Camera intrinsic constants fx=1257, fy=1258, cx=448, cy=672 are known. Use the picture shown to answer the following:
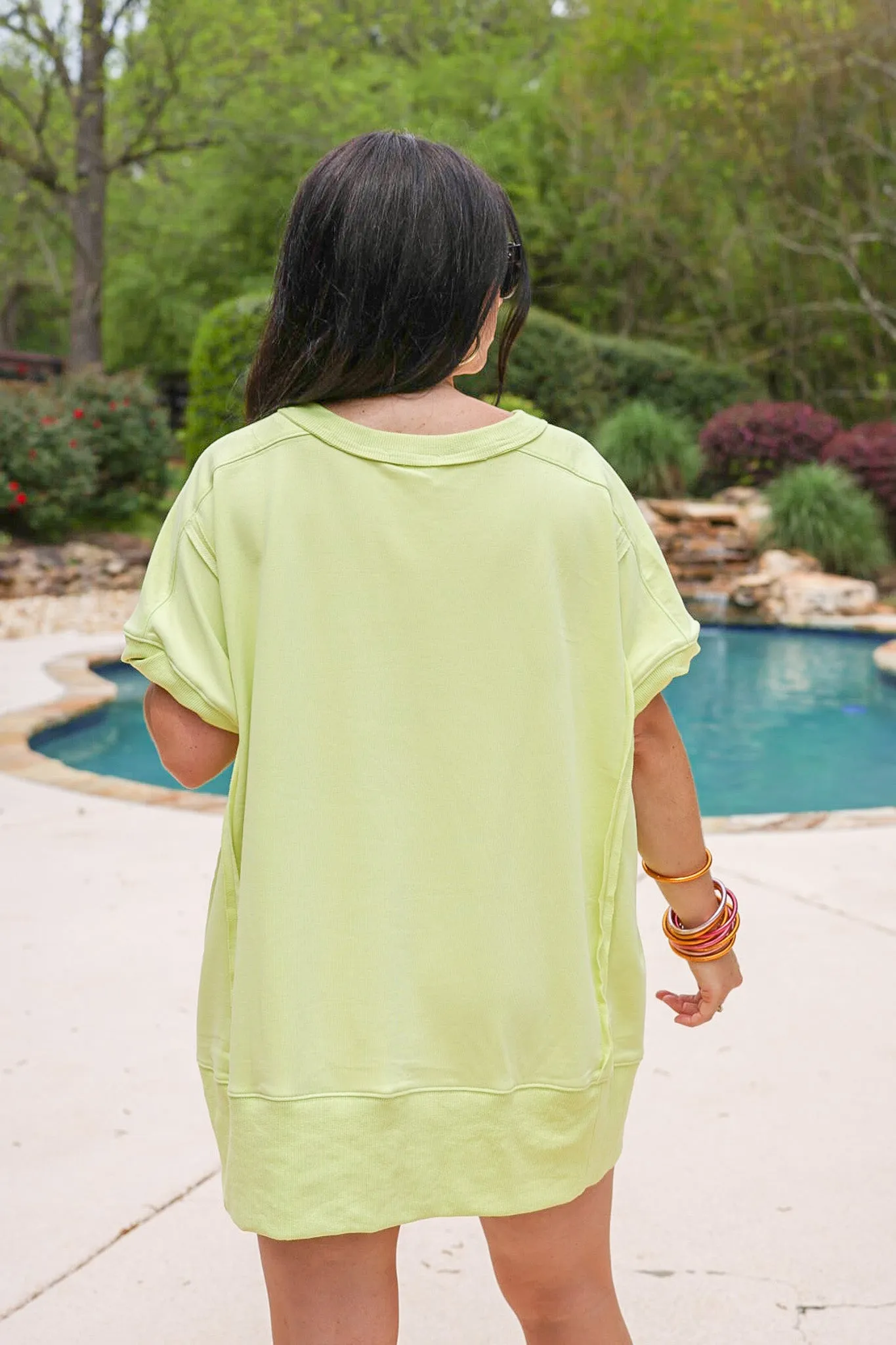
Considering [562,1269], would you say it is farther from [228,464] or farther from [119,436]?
[119,436]

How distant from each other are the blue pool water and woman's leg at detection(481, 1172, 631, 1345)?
14.7ft

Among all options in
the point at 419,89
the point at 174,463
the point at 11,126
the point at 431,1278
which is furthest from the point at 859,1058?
the point at 11,126

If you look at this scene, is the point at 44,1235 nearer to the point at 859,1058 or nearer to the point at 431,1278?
the point at 431,1278

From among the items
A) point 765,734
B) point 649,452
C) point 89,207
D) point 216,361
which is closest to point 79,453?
point 216,361

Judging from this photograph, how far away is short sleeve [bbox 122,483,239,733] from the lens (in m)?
0.98

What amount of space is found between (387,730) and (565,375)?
13.6 metres

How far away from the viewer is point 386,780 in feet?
3.21

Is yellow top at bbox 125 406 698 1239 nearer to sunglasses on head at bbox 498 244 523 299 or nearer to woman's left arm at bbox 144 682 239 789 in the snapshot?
woman's left arm at bbox 144 682 239 789

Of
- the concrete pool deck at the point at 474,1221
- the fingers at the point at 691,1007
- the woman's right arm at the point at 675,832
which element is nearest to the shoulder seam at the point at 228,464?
the woman's right arm at the point at 675,832

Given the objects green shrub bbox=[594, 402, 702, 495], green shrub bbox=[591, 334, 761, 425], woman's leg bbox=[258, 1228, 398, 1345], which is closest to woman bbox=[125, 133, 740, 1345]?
woman's leg bbox=[258, 1228, 398, 1345]

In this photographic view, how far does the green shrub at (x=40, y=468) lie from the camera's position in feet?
37.4

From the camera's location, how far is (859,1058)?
2.38 m

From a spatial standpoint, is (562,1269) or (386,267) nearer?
(386,267)

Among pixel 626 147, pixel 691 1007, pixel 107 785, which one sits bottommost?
pixel 107 785
